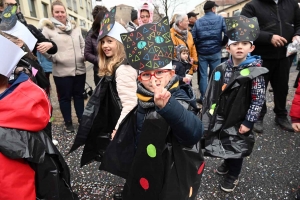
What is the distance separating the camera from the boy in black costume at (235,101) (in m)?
2.05

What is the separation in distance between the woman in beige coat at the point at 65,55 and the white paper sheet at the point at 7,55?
2.13m

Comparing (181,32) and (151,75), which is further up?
(151,75)

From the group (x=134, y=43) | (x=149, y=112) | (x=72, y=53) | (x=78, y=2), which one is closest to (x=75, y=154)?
(x=72, y=53)

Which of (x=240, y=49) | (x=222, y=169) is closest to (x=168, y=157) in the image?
(x=240, y=49)

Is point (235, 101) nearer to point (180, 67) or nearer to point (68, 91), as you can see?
point (180, 67)

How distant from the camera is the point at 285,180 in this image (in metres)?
2.39

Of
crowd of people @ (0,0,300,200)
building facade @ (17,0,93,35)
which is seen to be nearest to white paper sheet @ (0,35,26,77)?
crowd of people @ (0,0,300,200)

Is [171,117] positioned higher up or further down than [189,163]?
higher up

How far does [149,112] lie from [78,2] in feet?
97.8

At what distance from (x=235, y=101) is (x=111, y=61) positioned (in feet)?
3.74

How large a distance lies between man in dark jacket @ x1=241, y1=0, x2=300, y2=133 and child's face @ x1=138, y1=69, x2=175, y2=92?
2.27 meters

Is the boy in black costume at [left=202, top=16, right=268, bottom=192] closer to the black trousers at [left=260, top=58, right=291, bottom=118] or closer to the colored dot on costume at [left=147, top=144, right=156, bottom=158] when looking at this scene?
the colored dot on costume at [left=147, top=144, right=156, bottom=158]

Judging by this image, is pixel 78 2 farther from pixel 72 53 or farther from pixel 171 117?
pixel 171 117

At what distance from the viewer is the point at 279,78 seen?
11.1ft
